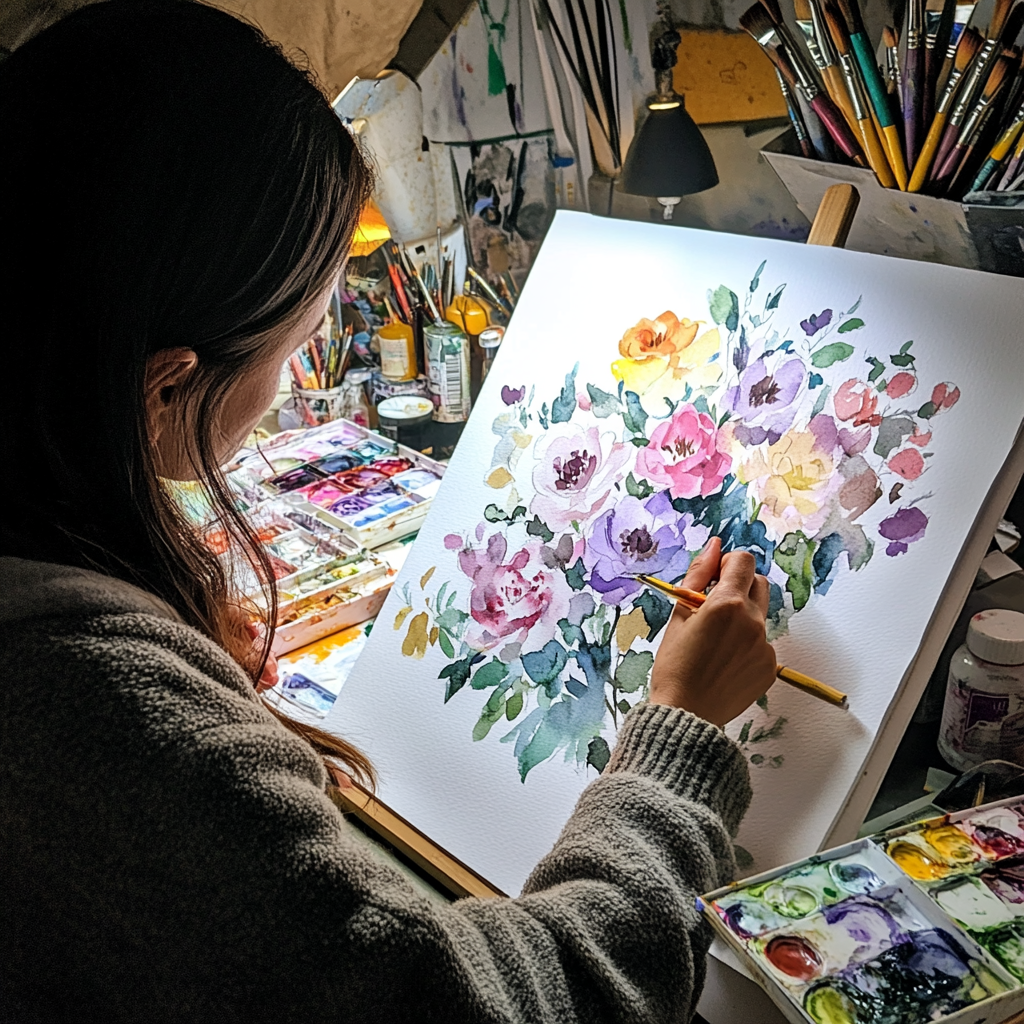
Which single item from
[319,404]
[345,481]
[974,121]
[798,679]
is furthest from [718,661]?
[319,404]

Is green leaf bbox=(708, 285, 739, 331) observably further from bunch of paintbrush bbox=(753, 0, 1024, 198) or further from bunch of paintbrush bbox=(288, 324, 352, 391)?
bunch of paintbrush bbox=(288, 324, 352, 391)

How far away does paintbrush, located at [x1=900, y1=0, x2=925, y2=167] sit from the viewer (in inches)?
40.8

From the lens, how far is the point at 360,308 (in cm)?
211

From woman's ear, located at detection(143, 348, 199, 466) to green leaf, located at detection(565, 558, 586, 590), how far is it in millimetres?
483

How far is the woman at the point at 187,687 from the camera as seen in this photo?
603 mm

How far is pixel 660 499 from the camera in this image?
3.75 feet

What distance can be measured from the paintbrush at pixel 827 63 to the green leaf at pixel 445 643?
2.45ft

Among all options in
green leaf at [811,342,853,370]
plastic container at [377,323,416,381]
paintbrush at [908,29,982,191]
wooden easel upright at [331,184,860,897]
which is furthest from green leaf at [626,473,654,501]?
plastic container at [377,323,416,381]

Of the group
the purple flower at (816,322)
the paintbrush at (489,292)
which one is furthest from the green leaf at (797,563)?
the paintbrush at (489,292)

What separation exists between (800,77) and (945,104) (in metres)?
0.18

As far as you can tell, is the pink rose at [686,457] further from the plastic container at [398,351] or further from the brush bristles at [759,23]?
the plastic container at [398,351]

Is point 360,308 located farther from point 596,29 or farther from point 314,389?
point 596,29

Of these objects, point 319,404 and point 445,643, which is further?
point 319,404

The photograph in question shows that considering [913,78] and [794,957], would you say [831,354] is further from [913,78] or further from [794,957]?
[794,957]
